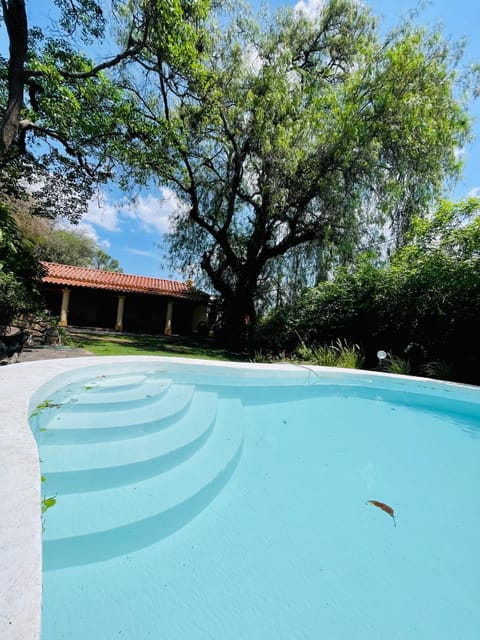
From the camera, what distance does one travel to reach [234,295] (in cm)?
1357

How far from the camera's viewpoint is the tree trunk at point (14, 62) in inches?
228

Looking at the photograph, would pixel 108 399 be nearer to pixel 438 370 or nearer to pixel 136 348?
pixel 136 348

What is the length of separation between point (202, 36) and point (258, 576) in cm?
1201

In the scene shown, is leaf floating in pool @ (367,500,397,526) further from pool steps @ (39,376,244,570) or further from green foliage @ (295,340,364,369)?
green foliage @ (295,340,364,369)

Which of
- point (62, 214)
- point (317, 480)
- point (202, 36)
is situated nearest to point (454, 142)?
point (202, 36)

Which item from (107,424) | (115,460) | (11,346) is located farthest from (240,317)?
(115,460)

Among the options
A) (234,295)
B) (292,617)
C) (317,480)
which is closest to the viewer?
(292,617)

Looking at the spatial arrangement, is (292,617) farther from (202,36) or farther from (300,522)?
(202,36)

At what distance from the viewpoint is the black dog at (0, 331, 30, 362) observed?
5096 mm

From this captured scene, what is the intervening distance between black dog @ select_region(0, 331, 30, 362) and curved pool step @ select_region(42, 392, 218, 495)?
3918 mm

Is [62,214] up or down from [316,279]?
up

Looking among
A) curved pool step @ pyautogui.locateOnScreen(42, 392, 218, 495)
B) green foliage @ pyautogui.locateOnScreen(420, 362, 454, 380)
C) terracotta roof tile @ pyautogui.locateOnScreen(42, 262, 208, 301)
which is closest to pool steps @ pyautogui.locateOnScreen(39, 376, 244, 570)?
curved pool step @ pyautogui.locateOnScreen(42, 392, 218, 495)

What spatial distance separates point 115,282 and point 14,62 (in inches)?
529

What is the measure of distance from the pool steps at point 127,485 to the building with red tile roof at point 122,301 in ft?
51.3
